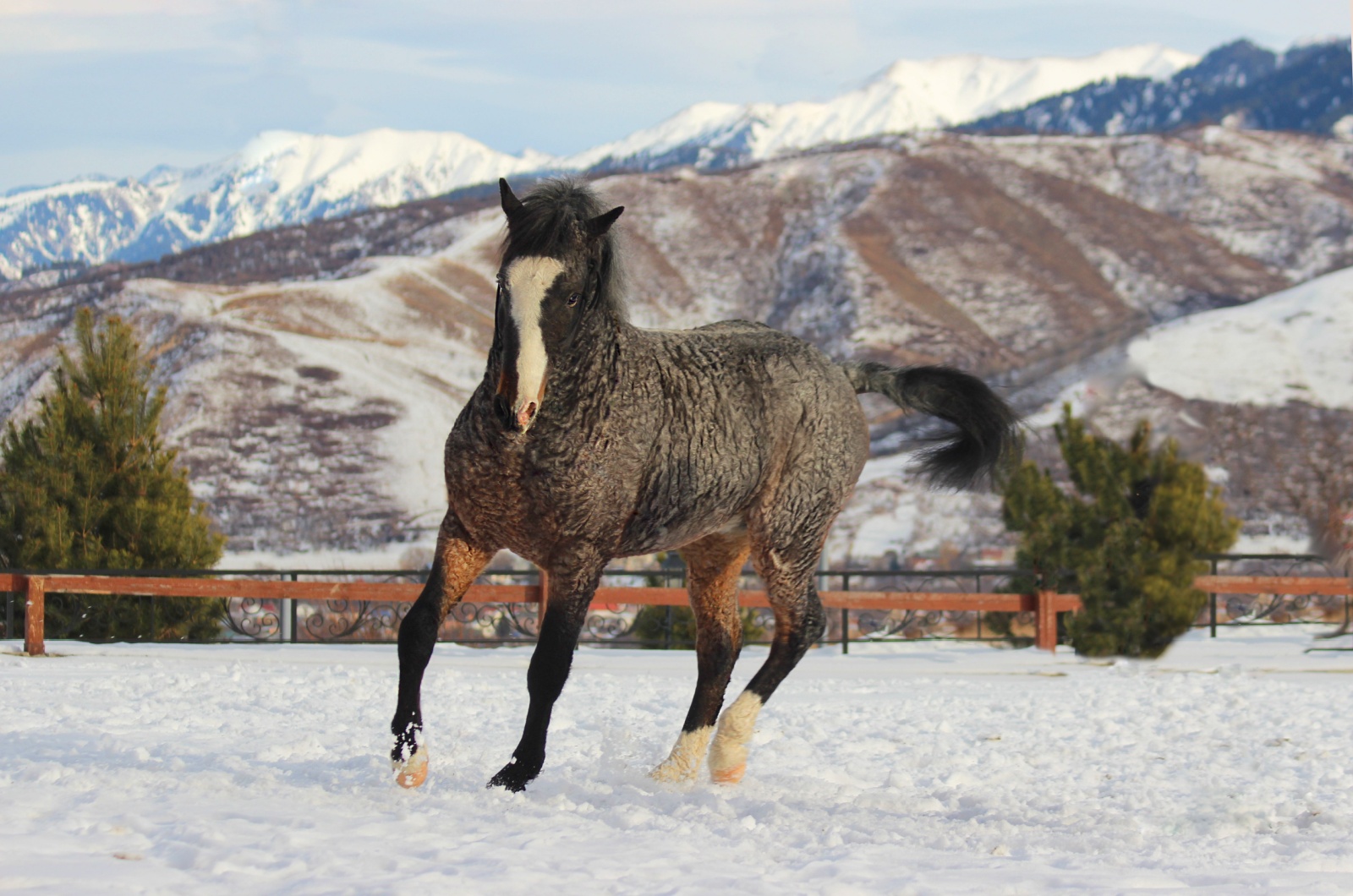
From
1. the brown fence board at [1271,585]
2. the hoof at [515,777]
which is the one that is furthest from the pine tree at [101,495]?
the brown fence board at [1271,585]

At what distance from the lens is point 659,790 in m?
4.77

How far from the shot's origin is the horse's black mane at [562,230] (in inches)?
163

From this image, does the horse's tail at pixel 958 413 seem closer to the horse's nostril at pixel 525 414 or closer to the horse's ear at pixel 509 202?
the horse's ear at pixel 509 202

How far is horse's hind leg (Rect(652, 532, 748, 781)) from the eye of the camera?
5281mm

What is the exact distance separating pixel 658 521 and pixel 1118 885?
1.96 m

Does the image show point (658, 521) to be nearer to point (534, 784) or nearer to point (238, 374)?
point (534, 784)

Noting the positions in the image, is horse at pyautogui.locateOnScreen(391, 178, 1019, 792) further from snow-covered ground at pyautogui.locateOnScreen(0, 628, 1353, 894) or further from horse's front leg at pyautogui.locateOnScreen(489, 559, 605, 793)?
snow-covered ground at pyautogui.locateOnScreen(0, 628, 1353, 894)

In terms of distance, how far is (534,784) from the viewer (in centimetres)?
460

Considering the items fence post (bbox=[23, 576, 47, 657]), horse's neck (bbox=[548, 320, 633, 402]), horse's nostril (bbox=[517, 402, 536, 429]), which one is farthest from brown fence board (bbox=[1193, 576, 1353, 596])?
fence post (bbox=[23, 576, 47, 657])

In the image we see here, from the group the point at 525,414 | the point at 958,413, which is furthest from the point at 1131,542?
the point at 525,414

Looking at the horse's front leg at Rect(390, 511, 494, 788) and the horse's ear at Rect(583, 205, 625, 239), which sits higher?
the horse's ear at Rect(583, 205, 625, 239)

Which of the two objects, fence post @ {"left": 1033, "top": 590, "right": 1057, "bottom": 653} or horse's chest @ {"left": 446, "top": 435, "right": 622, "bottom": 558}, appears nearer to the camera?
horse's chest @ {"left": 446, "top": 435, "right": 622, "bottom": 558}

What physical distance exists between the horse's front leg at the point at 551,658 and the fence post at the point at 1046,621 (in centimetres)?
951

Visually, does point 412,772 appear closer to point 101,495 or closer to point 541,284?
point 541,284
